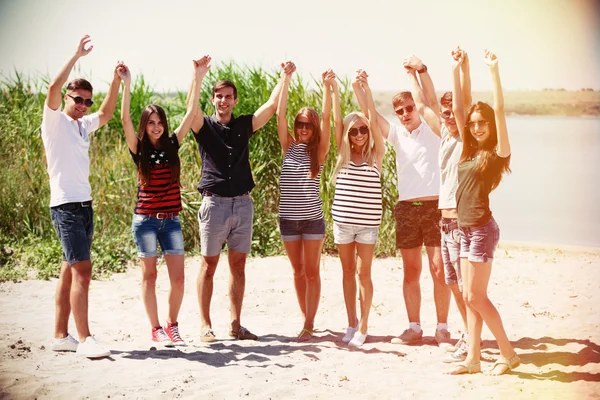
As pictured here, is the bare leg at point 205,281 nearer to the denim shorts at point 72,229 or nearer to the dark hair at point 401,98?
the denim shorts at point 72,229

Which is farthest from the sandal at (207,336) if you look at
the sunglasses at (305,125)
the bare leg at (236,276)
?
the sunglasses at (305,125)

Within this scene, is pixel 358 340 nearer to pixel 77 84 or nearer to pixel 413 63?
pixel 413 63

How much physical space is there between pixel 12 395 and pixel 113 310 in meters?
2.60

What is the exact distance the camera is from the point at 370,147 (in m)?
5.46

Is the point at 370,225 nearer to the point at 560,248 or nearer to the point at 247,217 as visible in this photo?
the point at 247,217

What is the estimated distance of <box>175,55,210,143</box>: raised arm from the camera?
5.29 meters

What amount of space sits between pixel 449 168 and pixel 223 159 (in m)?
1.68

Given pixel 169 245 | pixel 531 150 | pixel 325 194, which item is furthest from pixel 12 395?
pixel 531 150

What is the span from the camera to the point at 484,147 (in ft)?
15.2

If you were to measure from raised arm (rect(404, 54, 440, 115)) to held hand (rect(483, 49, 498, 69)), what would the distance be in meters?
0.80

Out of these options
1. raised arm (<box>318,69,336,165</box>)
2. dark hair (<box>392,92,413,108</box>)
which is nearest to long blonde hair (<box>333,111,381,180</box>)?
raised arm (<box>318,69,336,165</box>)

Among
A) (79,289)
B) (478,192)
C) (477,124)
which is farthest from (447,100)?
(79,289)

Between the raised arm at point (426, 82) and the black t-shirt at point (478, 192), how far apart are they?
32.2 inches

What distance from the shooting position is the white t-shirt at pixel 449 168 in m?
4.93
